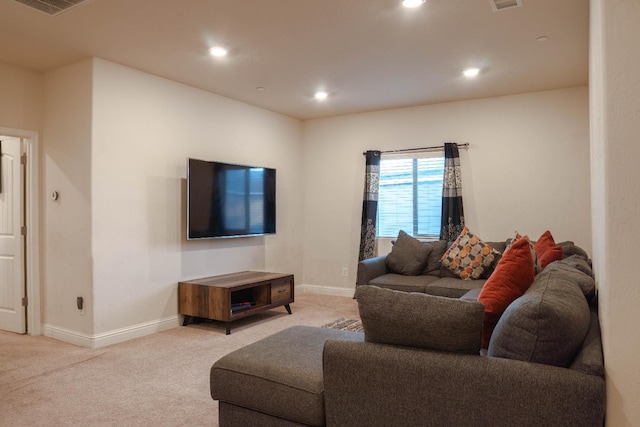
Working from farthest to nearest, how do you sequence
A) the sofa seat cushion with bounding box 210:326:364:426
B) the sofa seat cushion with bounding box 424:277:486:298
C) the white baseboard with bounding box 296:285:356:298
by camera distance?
the white baseboard with bounding box 296:285:356:298 < the sofa seat cushion with bounding box 424:277:486:298 < the sofa seat cushion with bounding box 210:326:364:426

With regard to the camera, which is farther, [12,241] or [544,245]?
[12,241]

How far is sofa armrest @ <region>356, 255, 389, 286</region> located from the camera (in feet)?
15.4

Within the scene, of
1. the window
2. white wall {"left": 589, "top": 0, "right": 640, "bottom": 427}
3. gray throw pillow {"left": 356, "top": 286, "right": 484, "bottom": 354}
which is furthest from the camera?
the window

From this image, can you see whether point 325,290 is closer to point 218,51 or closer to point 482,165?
point 482,165

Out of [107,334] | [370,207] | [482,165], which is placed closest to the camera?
[107,334]

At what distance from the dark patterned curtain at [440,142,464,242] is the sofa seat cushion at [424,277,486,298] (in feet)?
2.99

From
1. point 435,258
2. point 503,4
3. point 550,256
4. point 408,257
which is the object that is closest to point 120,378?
point 408,257

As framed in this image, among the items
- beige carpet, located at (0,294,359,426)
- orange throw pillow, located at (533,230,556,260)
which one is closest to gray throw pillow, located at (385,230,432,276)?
beige carpet, located at (0,294,359,426)

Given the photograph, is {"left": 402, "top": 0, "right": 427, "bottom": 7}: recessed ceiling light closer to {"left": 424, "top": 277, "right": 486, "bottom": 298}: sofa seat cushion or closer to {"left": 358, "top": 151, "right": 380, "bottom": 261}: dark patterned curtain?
{"left": 424, "top": 277, "right": 486, "bottom": 298}: sofa seat cushion

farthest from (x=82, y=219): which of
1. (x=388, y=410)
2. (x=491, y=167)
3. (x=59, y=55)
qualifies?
(x=491, y=167)

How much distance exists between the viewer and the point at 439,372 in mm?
1567

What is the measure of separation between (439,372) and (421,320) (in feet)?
0.62

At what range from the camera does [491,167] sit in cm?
526

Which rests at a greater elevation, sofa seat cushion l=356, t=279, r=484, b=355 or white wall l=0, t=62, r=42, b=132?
white wall l=0, t=62, r=42, b=132
